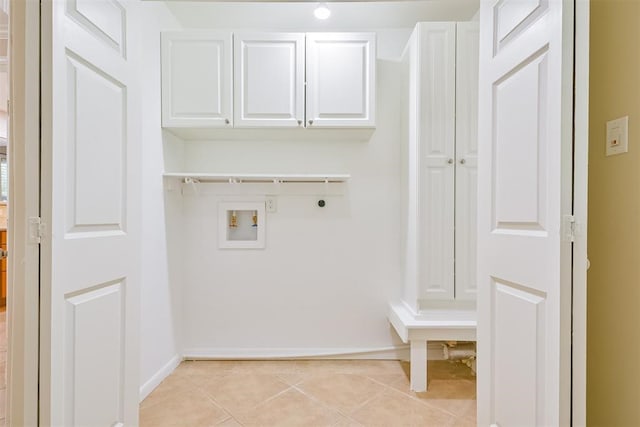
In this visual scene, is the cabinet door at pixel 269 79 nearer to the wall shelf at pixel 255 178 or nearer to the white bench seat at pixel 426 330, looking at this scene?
the wall shelf at pixel 255 178

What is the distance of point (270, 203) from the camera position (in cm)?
263

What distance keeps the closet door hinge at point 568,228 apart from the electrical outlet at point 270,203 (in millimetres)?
1953

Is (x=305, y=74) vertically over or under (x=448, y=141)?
over

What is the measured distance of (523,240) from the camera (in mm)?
1154

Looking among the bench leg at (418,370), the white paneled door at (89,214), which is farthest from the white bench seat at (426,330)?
the white paneled door at (89,214)

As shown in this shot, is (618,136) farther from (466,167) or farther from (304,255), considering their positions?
(304,255)

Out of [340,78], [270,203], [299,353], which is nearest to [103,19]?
[340,78]

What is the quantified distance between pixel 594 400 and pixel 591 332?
0.77 feet

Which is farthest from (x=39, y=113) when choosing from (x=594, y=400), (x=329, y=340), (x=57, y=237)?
(x=329, y=340)

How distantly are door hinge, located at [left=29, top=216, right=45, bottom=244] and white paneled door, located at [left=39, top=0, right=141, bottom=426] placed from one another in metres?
0.01

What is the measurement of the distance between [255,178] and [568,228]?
1.89 m

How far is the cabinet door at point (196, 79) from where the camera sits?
89.2 inches

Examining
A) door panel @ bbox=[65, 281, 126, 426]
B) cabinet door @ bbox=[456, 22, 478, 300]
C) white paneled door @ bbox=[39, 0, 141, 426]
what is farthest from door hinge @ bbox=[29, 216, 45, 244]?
cabinet door @ bbox=[456, 22, 478, 300]

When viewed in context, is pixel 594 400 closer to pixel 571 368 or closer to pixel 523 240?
pixel 571 368
